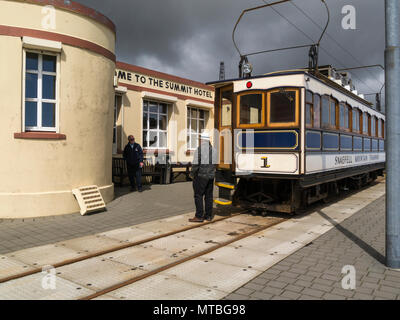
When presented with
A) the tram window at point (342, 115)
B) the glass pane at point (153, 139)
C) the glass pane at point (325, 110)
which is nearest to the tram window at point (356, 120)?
the tram window at point (342, 115)

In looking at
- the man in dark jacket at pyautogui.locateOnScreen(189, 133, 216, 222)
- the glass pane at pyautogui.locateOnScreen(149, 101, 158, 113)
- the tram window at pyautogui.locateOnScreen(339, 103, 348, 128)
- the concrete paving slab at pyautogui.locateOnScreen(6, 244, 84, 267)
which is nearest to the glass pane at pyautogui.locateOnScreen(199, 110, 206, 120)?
the glass pane at pyautogui.locateOnScreen(149, 101, 158, 113)

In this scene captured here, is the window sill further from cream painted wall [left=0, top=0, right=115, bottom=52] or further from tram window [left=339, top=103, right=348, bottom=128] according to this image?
tram window [left=339, top=103, right=348, bottom=128]

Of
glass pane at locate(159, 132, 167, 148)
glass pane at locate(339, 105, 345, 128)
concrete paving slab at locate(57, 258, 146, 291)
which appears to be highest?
glass pane at locate(339, 105, 345, 128)

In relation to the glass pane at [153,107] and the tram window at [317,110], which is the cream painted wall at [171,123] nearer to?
the glass pane at [153,107]

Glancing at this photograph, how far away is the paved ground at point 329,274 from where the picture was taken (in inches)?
162

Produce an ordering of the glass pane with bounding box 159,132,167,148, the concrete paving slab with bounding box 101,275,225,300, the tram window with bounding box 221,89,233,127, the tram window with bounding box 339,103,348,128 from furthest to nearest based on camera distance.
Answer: the glass pane with bounding box 159,132,167,148, the tram window with bounding box 339,103,348,128, the tram window with bounding box 221,89,233,127, the concrete paving slab with bounding box 101,275,225,300

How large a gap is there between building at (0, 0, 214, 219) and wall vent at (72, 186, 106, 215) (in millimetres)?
160

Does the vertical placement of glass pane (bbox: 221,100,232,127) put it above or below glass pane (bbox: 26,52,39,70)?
below

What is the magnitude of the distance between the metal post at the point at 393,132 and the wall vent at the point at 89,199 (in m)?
6.26

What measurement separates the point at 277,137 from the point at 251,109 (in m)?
0.97

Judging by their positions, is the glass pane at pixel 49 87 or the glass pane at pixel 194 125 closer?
the glass pane at pixel 49 87

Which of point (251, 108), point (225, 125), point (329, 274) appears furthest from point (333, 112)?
point (329, 274)

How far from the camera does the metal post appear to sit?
4918 mm

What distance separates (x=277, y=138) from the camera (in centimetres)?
823
